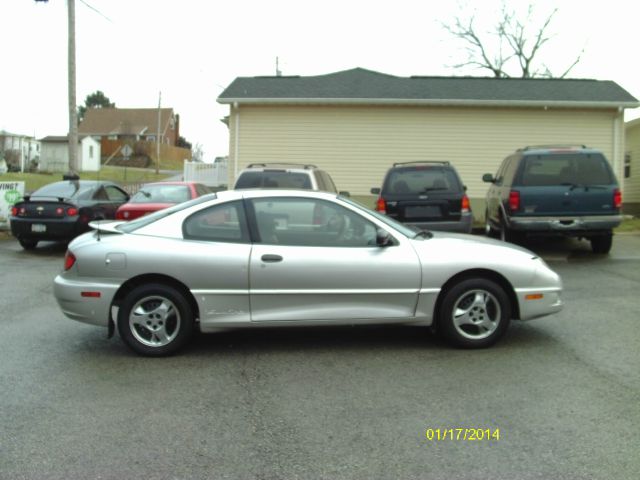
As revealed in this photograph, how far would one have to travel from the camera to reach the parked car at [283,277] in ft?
18.8

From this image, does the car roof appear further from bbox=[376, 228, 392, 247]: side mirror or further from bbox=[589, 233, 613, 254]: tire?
bbox=[589, 233, 613, 254]: tire

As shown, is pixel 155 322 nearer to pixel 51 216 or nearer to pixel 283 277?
pixel 283 277

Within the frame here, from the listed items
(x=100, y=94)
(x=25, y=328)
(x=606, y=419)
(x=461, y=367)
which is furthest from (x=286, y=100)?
(x=100, y=94)

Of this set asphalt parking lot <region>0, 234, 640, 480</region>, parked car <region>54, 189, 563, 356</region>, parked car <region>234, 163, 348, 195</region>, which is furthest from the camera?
parked car <region>234, 163, 348, 195</region>

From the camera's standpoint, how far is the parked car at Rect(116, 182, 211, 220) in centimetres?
1245

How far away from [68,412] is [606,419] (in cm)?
362

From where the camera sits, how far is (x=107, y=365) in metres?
5.61

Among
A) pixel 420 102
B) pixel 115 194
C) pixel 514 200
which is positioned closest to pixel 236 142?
pixel 115 194

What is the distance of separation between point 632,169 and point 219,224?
21642 millimetres

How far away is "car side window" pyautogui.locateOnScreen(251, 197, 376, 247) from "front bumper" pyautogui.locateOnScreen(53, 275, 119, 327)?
144 centimetres

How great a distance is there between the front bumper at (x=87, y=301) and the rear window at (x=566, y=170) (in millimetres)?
7661

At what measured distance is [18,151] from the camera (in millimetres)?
61531

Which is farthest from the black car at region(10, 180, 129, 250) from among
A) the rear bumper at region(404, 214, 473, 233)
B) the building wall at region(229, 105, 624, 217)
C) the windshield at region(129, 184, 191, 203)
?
the rear bumper at region(404, 214, 473, 233)

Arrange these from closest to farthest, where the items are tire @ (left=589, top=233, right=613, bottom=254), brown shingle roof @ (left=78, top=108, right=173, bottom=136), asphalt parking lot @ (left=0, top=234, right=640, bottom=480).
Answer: asphalt parking lot @ (left=0, top=234, right=640, bottom=480)
tire @ (left=589, top=233, right=613, bottom=254)
brown shingle roof @ (left=78, top=108, right=173, bottom=136)
